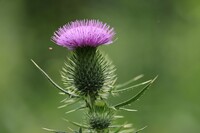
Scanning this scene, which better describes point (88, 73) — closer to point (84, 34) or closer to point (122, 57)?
point (84, 34)

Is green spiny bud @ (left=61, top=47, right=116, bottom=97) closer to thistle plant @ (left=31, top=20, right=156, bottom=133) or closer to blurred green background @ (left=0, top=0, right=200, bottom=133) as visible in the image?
thistle plant @ (left=31, top=20, right=156, bottom=133)

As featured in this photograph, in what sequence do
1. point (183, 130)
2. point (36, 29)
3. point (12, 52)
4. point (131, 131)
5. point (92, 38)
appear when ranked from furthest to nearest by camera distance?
1. point (36, 29)
2. point (12, 52)
3. point (183, 130)
4. point (92, 38)
5. point (131, 131)

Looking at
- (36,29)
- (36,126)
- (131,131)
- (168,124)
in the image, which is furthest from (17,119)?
(131,131)

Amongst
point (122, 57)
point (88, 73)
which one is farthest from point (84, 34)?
point (122, 57)

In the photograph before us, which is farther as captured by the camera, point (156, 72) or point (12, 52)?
point (12, 52)

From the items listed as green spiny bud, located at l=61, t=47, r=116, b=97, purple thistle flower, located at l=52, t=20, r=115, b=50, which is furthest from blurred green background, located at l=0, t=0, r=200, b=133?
purple thistle flower, located at l=52, t=20, r=115, b=50

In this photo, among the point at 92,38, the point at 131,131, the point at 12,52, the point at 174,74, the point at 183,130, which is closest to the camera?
the point at 131,131

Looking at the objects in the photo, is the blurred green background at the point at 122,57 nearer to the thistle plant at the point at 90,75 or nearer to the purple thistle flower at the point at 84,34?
the thistle plant at the point at 90,75

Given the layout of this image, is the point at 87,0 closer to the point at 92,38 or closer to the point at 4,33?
the point at 4,33
